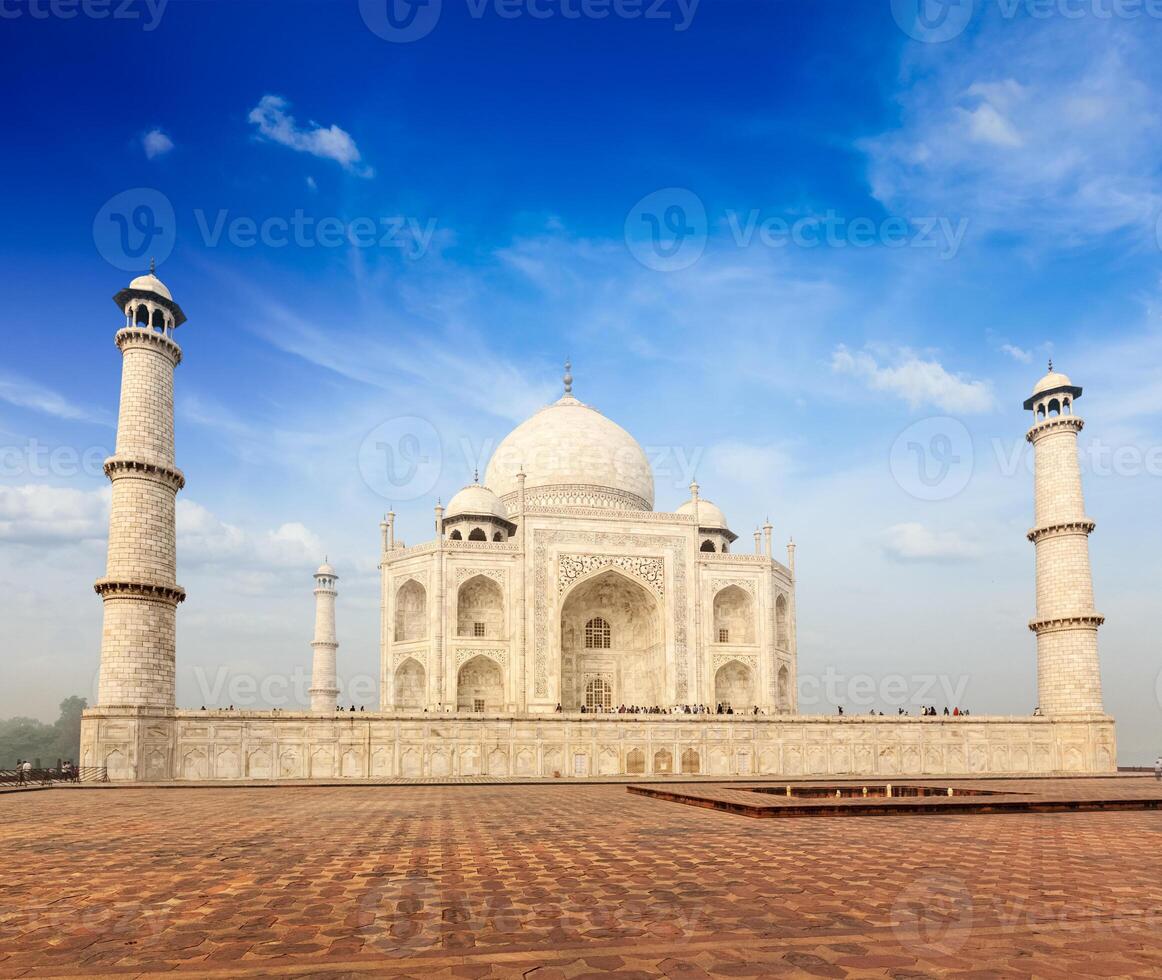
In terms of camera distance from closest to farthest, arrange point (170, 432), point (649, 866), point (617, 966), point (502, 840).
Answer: point (617, 966), point (649, 866), point (502, 840), point (170, 432)

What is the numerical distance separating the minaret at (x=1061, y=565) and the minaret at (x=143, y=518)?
82.6 ft

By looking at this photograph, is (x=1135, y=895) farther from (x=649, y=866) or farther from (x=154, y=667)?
(x=154, y=667)

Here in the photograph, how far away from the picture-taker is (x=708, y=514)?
131 feet

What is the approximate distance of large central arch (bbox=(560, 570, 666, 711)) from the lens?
35875 mm

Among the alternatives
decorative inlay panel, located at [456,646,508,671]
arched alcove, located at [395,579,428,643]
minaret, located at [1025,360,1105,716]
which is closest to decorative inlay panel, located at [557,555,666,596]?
decorative inlay panel, located at [456,646,508,671]

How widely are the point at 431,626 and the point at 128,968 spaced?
1121 inches

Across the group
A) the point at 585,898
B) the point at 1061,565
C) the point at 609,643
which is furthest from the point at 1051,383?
the point at 585,898

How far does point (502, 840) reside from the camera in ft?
29.5

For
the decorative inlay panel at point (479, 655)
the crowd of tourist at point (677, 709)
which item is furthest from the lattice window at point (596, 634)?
the decorative inlay panel at point (479, 655)

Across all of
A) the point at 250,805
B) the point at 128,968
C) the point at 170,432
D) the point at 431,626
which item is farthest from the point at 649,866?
the point at 431,626

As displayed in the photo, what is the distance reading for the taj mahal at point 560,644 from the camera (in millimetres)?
23031

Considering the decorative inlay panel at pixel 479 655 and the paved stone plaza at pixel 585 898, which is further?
the decorative inlay panel at pixel 479 655

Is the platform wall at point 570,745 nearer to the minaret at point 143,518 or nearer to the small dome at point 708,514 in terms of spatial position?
the minaret at point 143,518

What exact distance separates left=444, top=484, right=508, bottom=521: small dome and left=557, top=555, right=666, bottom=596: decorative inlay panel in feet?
13.5
